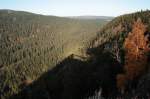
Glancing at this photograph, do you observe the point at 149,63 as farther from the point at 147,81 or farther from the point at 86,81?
the point at 86,81

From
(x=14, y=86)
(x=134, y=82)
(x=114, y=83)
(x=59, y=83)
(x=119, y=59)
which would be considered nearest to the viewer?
(x=134, y=82)

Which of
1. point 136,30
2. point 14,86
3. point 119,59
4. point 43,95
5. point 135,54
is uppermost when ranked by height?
point 136,30

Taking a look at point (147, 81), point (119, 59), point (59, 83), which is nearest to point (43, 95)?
point (59, 83)

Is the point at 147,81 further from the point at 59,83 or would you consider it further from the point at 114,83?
the point at 59,83

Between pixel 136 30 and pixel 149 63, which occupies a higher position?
pixel 136 30

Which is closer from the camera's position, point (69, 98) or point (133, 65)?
point (133, 65)

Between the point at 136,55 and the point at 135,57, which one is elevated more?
the point at 136,55

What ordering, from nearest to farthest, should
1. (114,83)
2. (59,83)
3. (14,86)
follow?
(114,83) → (59,83) → (14,86)

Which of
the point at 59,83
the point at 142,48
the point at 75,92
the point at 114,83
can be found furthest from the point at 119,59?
the point at 59,83

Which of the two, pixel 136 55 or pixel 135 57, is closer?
pixel 136 55
